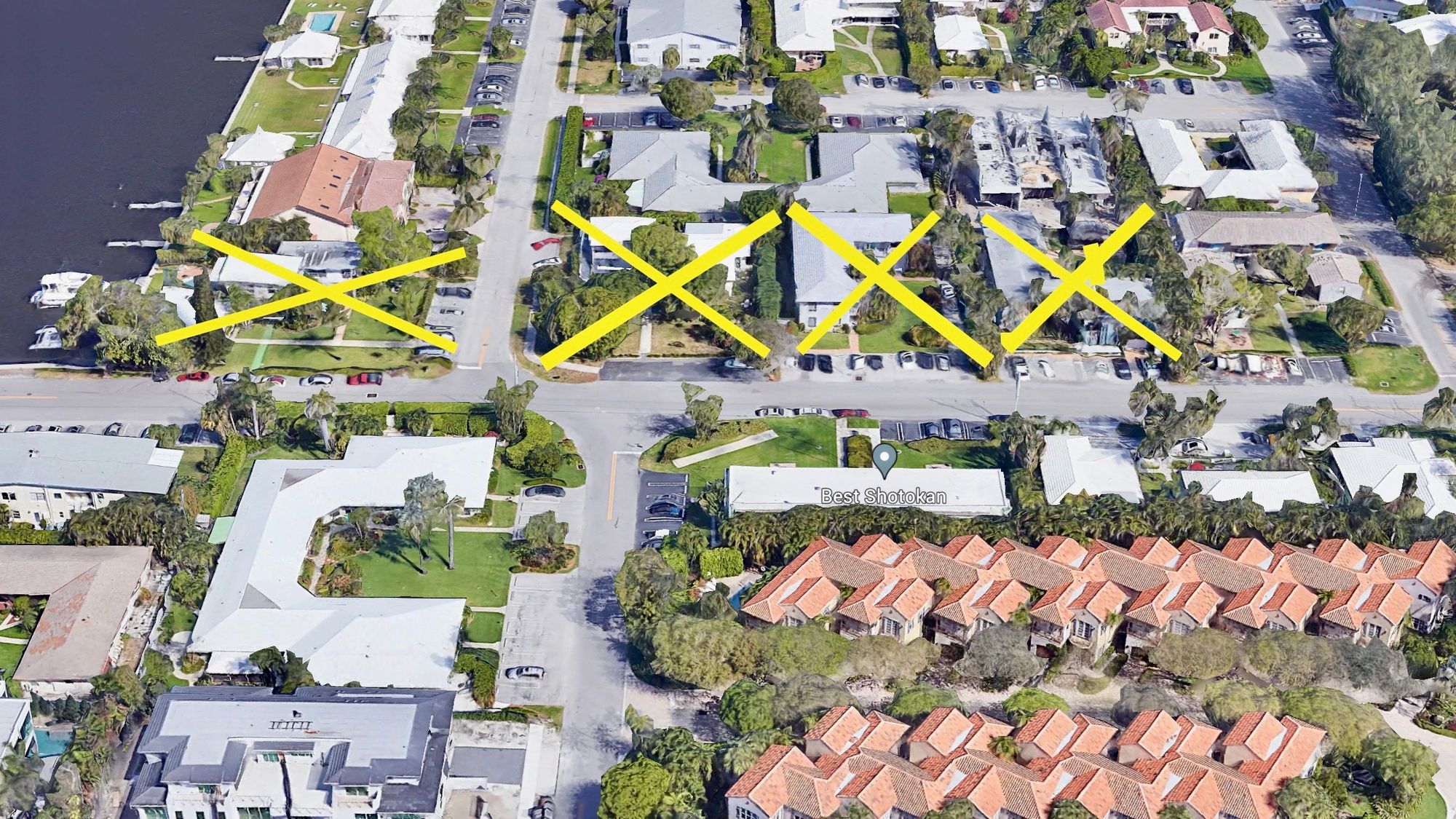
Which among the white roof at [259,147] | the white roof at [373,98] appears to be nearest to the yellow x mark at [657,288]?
the white roof at [373,98]

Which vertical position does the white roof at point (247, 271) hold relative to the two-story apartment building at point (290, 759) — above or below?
below

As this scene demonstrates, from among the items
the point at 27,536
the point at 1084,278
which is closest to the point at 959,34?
the point at 1084,278

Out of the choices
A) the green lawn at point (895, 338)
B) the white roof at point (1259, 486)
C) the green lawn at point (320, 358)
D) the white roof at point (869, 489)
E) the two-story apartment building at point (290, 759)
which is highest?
the two-story apartment building at point (290, 759)

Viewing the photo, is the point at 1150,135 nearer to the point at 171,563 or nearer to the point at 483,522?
the point at 483,522

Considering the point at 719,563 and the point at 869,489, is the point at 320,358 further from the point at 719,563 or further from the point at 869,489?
the point at 869,489

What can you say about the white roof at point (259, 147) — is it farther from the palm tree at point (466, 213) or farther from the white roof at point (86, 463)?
the white roof at point (86, 463)

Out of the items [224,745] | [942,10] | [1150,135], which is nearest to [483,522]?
[224,745]

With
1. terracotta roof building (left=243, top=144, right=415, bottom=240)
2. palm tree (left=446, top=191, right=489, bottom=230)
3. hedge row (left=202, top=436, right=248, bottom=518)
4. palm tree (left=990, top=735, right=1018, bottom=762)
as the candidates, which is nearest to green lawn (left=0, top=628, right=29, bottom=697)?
hedge row (left=202, top=436, right=248, bottom=518)
